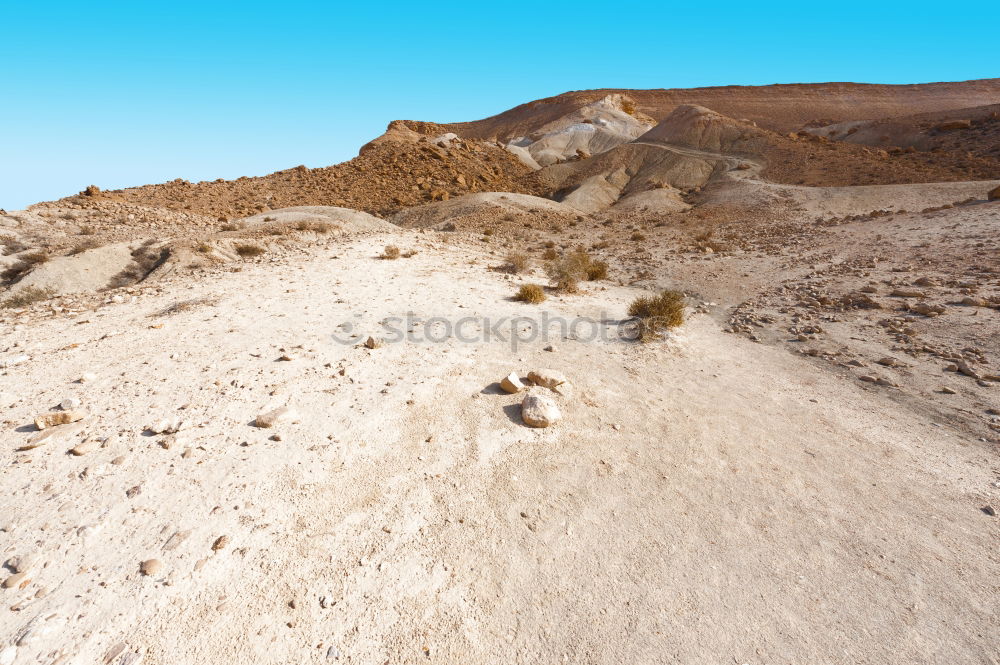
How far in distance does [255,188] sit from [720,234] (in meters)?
22.5

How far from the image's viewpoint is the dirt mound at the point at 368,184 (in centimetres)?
1975

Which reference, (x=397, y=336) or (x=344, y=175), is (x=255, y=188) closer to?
(x=344, y=175)

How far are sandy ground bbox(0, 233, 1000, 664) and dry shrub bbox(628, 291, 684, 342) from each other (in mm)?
1237

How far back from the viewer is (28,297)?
299 inches

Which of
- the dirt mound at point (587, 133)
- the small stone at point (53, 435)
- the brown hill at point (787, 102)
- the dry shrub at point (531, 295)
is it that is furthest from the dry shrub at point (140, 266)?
the brown hill at point (787, 102)

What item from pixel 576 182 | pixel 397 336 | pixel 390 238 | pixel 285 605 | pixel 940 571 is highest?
pixel 576 182

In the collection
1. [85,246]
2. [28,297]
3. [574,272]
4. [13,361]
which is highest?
[85,246]

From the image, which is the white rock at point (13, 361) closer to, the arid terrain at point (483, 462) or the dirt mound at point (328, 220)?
the arid terrain at point (483, 462)

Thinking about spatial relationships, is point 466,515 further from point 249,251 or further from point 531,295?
point 249,251

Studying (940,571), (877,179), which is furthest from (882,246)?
(877,179)

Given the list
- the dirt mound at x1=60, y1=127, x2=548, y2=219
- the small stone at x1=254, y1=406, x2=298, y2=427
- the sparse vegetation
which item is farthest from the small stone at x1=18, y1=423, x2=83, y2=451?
the dirt mound at x1=60, y1=127, x2=548, y2=219

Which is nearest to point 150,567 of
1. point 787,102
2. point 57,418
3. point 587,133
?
point 57,418

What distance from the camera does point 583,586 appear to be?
8.91 ft

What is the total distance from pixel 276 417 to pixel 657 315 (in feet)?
17.7
